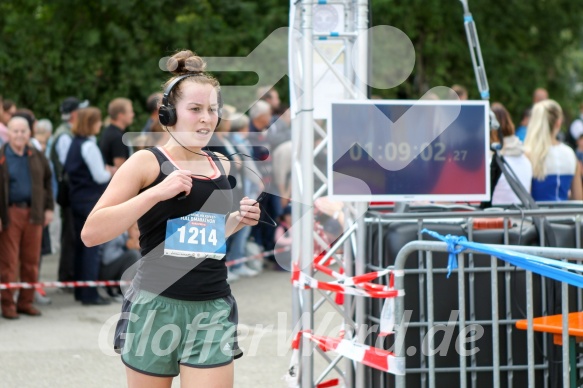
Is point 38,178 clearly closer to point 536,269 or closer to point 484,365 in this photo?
point 484,365

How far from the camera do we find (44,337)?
8781 mm

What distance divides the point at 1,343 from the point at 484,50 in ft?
46.2

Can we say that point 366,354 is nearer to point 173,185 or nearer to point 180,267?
point 180,267

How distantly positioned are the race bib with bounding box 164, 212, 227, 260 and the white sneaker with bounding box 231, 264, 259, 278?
8379mm

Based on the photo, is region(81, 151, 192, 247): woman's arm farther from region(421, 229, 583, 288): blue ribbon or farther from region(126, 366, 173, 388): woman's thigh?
region(421, 229, 583, 288): blue ribbon

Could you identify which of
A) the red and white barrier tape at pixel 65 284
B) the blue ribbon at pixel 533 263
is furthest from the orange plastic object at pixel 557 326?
the red and white barrier tape at pixel 65 284

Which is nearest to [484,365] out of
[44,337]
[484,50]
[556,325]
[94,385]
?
[556,325]

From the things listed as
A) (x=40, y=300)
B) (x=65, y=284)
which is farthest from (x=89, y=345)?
(x=40, y=300)

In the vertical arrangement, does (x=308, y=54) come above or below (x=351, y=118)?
above

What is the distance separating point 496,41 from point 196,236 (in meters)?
17.8

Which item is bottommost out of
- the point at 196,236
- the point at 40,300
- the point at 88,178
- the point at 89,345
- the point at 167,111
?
the point at 89,345

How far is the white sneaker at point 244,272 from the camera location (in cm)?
1256

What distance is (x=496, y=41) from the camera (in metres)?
21.0

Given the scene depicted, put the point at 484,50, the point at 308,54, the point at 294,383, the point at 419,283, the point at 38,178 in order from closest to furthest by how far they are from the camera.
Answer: the point at 419,283
the point at 308,54
the point at 294,383
the point at 38,178
the point at 484,50
